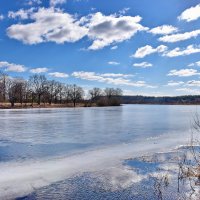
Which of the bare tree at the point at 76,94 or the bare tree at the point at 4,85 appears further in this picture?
the bare tree at the point at 76,94

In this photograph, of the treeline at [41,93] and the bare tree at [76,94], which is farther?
the bare tree at [76,94]

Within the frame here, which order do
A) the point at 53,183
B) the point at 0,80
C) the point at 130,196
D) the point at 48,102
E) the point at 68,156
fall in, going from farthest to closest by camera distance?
1. the point at 48,102
2. the point at 0,80
3. the point at 68,156
4. the point at 53,183
5. the point at 130,196

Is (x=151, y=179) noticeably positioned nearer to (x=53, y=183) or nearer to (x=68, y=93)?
(x=53, y=183)

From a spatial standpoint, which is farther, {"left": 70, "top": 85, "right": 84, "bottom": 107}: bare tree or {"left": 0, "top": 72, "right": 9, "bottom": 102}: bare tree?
{"left": 70, "top": 85, "right": 84, "bottom": 107}: bare tree

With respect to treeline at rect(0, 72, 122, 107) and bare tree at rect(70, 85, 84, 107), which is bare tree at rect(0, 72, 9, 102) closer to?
treeline at rect(0, 72, 122, 107)

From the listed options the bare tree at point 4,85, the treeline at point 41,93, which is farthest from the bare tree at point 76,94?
the bare tree at point 4,85

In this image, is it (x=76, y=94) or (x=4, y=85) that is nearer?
(x=4, y=85)

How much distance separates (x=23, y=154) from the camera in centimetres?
862

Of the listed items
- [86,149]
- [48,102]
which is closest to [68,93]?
[48,102]

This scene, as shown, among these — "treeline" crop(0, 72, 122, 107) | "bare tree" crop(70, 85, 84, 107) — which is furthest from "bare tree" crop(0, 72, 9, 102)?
"bare tree" crop(70, 85, 84, 107)

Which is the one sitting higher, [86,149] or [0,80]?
[0,80]

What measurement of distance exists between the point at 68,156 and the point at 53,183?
2.67 metres

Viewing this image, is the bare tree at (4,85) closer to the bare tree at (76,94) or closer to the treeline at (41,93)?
the treeline at (41,93)

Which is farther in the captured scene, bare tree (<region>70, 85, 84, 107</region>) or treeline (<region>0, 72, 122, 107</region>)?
bare tree (<region>70, 85, 84, 107</region>)
